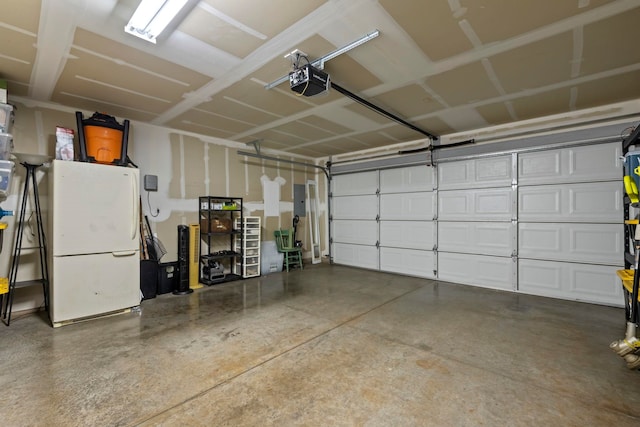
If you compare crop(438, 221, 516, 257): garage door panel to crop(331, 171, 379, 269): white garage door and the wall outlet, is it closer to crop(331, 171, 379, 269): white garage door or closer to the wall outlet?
crop(331, 171, 379, 269): white garage door

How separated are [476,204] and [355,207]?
8.74 ft

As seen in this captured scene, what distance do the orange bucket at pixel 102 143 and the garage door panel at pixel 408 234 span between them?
502 cm

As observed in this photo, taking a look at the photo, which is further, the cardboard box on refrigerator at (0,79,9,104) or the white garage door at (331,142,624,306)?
the white garage door at (331,142,624,306)

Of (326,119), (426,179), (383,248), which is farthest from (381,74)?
(383,248)

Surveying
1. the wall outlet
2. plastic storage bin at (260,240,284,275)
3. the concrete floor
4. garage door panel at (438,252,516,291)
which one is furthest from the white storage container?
garage door panel at (438,252,516,291)

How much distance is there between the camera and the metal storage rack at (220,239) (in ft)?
17.1

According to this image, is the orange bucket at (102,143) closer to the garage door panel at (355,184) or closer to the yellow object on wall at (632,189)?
the garage door panel at (355,184)

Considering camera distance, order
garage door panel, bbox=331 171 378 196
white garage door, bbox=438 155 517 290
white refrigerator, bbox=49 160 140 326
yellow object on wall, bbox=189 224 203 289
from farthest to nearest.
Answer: garage door panel, bbox=331 171 378 196
yellow object on wall, bbox=189 224 203 289
white garage door, bbox=438 155 517 290
white refrigerator, bbox=49 160 140 326

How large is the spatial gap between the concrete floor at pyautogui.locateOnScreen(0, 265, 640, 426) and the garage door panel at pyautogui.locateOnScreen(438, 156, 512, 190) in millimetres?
2075

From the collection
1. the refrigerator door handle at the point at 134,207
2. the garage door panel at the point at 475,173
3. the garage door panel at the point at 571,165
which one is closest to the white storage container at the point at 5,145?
the refrigerator door handle at the point at 134,207

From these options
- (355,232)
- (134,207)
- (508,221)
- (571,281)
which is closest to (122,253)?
(134,207)

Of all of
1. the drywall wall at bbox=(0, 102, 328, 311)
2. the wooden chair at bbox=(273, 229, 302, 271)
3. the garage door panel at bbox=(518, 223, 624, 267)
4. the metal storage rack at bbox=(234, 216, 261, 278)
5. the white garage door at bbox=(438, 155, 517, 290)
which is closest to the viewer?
the drywall wall at bbox=(0, 102, 328, 311)

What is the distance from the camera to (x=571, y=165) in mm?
4184

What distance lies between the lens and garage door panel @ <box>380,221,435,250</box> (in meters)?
5.66
